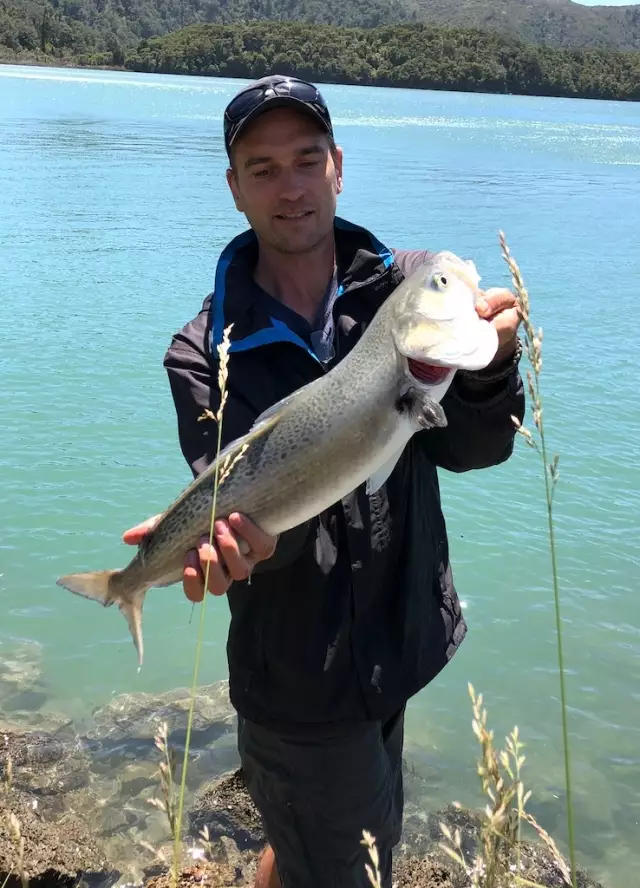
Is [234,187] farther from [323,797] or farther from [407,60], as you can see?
[407,60]

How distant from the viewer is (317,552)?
10.2ft

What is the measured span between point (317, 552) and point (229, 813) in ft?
9.18

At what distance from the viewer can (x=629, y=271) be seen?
19.5 meters

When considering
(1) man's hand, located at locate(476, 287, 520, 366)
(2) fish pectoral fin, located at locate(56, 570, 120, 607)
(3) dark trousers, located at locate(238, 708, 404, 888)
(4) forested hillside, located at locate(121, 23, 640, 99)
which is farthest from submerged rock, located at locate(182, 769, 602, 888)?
(4) forested hillside, located at locate(121, 23, 640, 99)

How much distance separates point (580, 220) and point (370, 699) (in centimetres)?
2504

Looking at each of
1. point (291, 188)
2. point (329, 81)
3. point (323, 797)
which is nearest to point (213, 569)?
point (323, 797)

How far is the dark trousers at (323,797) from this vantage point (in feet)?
10.2

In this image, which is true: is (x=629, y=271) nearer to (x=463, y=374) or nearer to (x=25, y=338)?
(x=25, y=338)

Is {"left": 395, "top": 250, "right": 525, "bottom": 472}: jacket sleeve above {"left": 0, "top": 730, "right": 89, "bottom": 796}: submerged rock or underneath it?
above

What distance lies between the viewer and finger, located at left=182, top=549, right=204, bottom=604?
281 centimetres

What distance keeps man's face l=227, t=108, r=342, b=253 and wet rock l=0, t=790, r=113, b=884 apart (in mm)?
3081

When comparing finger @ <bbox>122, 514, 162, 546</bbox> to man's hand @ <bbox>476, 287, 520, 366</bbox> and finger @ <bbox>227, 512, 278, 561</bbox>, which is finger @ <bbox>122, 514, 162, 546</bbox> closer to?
finger @ <bbox>227, 512, 278, 561</bbox>

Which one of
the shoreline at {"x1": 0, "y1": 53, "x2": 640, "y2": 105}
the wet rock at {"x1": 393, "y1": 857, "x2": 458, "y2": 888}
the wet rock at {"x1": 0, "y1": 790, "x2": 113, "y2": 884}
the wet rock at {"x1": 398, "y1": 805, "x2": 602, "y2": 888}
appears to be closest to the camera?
the wet rock at {"x1": 0, "y1": 790, "x2": 113, "y2": 884}

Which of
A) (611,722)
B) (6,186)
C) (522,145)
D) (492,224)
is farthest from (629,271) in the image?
(522,145)
